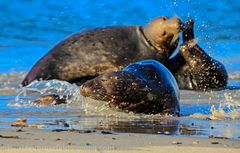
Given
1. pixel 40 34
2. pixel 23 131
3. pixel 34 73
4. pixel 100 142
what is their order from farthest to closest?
1. pixel 40 34
2. pixel 34 73
3. pixel 23 131
4. pixel 100 142

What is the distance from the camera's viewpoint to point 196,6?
21688 mm

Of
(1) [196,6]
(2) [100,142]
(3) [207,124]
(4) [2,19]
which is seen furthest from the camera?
(1) [196,6]

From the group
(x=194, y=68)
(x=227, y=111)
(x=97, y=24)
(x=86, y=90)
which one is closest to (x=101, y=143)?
(x=86, y=90)

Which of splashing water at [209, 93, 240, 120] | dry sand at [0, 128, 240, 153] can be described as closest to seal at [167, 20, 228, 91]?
splashing water at [209, 93, 240, 120]

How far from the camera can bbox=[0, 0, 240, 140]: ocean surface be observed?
5.78 m

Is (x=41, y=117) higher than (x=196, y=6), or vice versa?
(x=196, y=6)

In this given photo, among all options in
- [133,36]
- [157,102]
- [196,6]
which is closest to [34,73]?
[133,36]

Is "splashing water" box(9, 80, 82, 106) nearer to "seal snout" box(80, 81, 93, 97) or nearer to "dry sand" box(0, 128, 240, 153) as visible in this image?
"seal snout" box(80, 81, 93, 97)

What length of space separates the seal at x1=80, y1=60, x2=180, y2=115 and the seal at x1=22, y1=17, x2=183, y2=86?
318cm

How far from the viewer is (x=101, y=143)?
15.4ft

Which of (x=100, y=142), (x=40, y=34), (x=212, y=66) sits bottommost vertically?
(x=100, y=142)

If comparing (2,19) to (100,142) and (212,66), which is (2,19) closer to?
(212,66)

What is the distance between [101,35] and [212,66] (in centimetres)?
147

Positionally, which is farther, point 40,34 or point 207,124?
point 40,34
